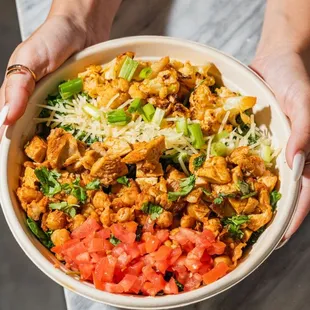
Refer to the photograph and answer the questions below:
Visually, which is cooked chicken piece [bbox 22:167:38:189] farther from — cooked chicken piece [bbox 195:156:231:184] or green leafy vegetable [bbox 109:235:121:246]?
cooked chicken piece [bbox 195:156:231:184]

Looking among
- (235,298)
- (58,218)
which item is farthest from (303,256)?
(58,218)

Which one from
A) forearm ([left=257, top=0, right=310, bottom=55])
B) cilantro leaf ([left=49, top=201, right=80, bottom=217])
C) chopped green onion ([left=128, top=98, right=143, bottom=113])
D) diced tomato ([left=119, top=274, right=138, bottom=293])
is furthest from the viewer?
forearm ([left=257, top=0, right=310, bottom=55])

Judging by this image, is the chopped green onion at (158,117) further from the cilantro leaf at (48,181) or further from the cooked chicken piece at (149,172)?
the cilantro leaf at (48,181)

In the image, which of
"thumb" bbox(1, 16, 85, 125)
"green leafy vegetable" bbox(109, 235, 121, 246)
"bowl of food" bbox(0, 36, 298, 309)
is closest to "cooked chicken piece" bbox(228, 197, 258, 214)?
"bowl of food" bbox(0, 36, 298, 309)

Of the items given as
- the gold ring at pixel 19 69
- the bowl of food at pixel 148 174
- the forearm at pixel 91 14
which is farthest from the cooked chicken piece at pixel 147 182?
the forearm at pixel 91 14

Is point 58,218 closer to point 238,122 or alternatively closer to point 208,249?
point 208,249

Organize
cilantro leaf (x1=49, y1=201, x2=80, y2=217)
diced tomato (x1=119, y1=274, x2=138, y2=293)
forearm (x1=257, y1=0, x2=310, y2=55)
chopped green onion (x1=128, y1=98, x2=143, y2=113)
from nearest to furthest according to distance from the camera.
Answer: diced tomato (x1=119, y1=274, x2=138, y2=293) < cilantro leaf (x1=49, y1=201, x2=80, y2=217) < chopped green onion (x1=128, y1=98, x2=143, y2=113) < forearm (x1=257, y1=0, x2=310, y2=55)
